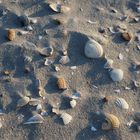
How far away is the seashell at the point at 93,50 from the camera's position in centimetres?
294

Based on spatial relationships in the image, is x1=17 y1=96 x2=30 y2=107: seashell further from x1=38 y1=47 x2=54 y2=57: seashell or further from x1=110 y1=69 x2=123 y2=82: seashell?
x1=110 y1=69 x2=123 y2=82: seashell

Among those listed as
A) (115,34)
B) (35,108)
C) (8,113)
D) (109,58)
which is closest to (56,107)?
(35,108)

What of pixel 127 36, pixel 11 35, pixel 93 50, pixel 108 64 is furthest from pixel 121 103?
pixel 11 35

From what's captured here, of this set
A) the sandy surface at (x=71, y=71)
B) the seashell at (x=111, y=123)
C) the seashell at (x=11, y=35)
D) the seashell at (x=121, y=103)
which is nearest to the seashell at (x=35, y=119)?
the sandy surface at (x=71, y=71)

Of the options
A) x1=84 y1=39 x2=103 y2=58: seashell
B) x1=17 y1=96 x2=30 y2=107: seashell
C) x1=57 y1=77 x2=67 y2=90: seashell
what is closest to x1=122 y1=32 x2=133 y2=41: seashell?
x1=84 y1=39 x2=103 y2=58: seashell

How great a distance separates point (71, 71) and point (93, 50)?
205 millimetres

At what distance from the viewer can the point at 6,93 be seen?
2730 mm

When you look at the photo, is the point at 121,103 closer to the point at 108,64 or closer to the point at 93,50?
the point at 108,64

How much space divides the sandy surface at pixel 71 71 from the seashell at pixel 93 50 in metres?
0.04

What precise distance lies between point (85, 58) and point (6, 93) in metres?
0.59

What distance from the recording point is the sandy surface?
265 cm

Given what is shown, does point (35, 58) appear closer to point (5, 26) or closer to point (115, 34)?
point (5, 26)

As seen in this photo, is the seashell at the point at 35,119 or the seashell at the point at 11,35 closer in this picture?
the seashell at the point at 35,119

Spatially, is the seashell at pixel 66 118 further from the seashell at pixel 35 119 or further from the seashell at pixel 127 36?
the seashell at pixel 127 36
